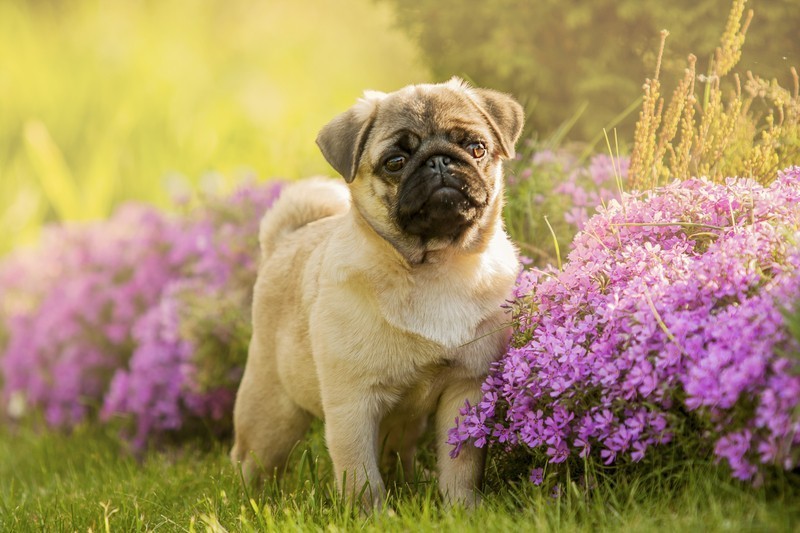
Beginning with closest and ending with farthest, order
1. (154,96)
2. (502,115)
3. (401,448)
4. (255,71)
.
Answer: (502,115) → (401,448) → (154,96) → (255,71)

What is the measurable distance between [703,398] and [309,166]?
3.90 meters

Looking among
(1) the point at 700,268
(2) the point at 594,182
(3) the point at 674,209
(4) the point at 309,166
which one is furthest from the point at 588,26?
(1) the point at 700,268

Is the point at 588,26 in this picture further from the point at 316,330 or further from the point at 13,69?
the point at 13,69

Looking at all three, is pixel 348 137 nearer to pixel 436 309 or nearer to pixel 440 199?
pixel 440 199

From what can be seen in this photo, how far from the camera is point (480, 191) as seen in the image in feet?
11.0

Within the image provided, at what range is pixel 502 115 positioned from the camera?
3.61m

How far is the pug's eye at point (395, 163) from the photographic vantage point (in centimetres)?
342

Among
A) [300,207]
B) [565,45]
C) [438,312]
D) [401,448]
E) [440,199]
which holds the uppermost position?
[565,45]

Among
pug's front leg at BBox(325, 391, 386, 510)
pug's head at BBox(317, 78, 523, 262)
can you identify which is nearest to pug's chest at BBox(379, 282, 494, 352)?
pug's head at BBox(317, 78, 523, 262)

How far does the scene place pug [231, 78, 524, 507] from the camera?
10.7 feet

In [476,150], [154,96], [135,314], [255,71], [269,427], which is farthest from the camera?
[255,71]

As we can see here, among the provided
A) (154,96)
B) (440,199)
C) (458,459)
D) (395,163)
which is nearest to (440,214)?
(440,199)

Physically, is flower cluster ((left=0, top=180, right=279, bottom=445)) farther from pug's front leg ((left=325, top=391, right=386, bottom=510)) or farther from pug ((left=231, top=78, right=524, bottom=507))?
pug's front leg ((left=325, top=391, right=386, bottom=510))

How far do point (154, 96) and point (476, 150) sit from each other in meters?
5.73
